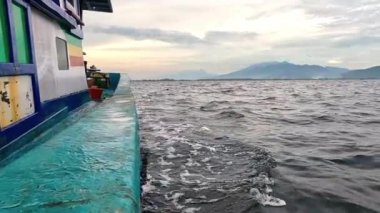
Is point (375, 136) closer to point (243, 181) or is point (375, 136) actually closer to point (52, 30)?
point (243, 181)

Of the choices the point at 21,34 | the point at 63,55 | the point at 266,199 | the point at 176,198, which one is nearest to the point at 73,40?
the point at 63,55

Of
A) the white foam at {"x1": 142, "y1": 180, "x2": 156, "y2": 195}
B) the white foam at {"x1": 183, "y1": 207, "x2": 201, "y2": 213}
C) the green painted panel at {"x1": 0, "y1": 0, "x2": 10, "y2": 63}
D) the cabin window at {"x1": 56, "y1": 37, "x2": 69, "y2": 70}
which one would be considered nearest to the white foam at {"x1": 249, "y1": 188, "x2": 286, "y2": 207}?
the white foam at {"x1": 183, "y1": 207, "x2": 201, "y2": 213}

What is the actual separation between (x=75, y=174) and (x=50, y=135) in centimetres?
229

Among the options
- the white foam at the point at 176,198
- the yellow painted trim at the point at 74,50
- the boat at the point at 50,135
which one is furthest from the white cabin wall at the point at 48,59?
the white foam at the point at 176,198

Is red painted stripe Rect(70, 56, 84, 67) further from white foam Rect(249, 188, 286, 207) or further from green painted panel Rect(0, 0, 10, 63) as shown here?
white foam Rect(249, 188, 286, 207)

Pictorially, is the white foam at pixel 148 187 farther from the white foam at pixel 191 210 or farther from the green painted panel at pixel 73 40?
the green painted panel at pixel 73 40

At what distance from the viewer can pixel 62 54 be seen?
7.57m

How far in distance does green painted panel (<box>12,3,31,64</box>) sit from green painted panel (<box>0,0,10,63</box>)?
368mm

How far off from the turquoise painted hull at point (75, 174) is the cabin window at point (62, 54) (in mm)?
2775

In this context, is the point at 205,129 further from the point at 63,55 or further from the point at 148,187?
the point at 148,187

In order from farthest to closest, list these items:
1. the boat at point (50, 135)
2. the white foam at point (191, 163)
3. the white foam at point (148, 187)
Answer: the white foam at point (191, 163)
the white foam at point (148, 187)
the boat at point (50, 135)

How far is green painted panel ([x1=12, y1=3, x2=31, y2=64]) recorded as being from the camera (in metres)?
4.49

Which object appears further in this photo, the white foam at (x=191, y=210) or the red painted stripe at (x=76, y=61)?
the red painted stripe at (x=76, y=61)

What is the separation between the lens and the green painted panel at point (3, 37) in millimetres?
3920
